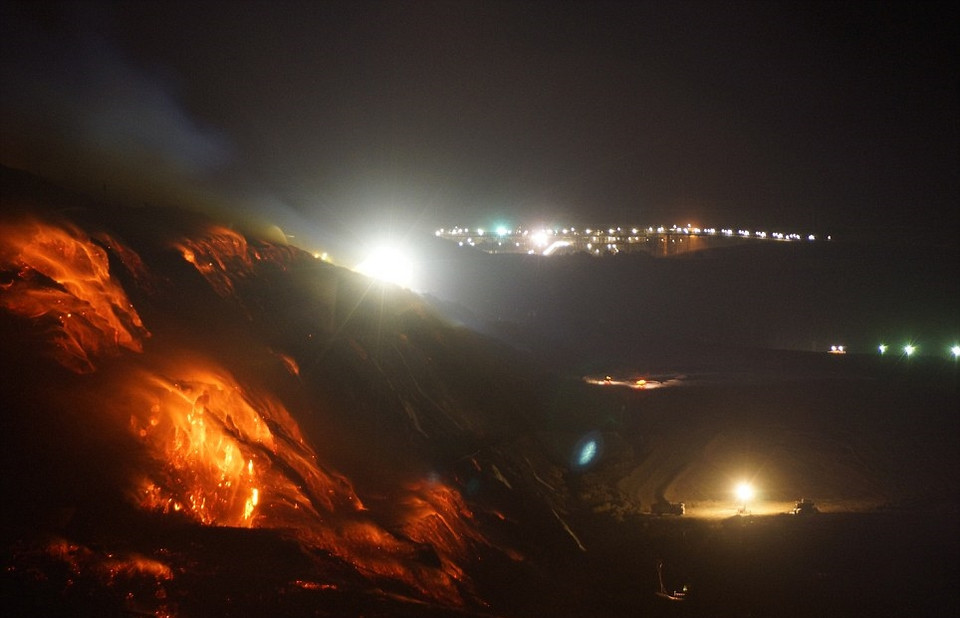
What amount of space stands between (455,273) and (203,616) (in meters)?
58.1

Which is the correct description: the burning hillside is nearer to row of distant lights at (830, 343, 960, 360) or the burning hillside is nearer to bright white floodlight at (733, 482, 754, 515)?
bright white floodlight at (733, 482, 754, 515)

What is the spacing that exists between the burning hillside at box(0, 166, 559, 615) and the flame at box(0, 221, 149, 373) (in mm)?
Answer: 39

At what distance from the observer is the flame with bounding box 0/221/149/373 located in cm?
1135

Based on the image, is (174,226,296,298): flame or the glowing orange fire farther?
(174,226,296,298): flame

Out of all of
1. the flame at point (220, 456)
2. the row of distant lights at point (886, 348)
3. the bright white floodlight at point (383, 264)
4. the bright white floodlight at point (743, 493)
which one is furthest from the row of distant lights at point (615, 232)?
the flame at point (220, 456)

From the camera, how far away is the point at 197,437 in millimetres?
11508

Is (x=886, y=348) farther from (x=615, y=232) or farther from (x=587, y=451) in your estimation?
(x=615, y=232)

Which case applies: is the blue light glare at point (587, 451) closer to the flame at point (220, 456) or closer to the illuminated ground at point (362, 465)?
the illuminated ground at point (362, 465)

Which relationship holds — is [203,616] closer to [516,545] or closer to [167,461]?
[167,461]

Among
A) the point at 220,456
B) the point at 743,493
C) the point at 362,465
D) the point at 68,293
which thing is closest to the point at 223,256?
the point at 362,465

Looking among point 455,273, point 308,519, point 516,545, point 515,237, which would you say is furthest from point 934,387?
point 515,237

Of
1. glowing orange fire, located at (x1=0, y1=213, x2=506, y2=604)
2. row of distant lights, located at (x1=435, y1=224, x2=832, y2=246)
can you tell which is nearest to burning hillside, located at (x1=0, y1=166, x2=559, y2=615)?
glowing orange fire, located at (x1=0, y1=213, x2=506, y2=604)

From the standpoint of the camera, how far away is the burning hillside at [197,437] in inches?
343

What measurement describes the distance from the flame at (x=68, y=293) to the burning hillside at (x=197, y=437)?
0.13 ft
